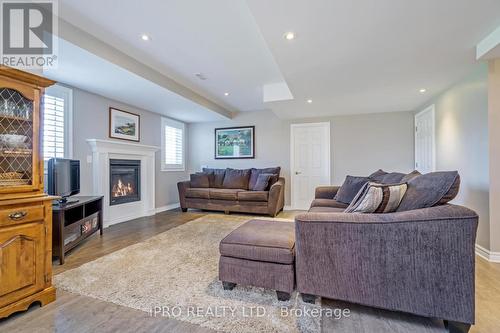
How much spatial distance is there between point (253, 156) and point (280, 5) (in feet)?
13.8

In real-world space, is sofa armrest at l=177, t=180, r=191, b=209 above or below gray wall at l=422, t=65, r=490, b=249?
below

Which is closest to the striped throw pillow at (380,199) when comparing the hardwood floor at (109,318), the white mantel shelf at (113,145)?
the hardwood floor at (109,318)

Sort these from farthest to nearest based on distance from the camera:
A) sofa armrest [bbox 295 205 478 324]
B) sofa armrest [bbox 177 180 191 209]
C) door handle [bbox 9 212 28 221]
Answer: sofa armrest [bbox 177 180 191 209] < door handle [bbox 9 212 28 221] < sofa armrest [bbox 295 205 478 324]

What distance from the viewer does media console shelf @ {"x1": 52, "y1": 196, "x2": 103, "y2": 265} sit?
2397 mm

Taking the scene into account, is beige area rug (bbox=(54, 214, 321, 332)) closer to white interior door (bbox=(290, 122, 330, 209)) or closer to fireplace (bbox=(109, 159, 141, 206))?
fireplace (bbox=(109, 159, 141, 206))

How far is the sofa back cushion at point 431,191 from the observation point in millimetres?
1441

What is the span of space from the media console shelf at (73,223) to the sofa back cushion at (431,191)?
3.12 m

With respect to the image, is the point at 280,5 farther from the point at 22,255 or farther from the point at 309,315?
the point at 22,255

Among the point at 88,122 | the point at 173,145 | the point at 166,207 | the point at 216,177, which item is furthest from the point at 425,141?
the point at 88,122

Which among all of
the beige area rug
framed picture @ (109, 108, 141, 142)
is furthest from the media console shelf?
framed picture @ (109, 108, 141, 142)

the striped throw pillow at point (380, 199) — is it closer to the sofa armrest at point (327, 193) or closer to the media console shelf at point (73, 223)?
the sofa armrest at point (327, 193)

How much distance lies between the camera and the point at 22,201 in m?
1.57

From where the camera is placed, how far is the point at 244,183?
5262 millimetres

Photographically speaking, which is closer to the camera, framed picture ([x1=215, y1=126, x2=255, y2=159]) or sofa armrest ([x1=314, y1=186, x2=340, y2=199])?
sofa armrest ([x1=314, y1=186, x2=340, y2=199])
